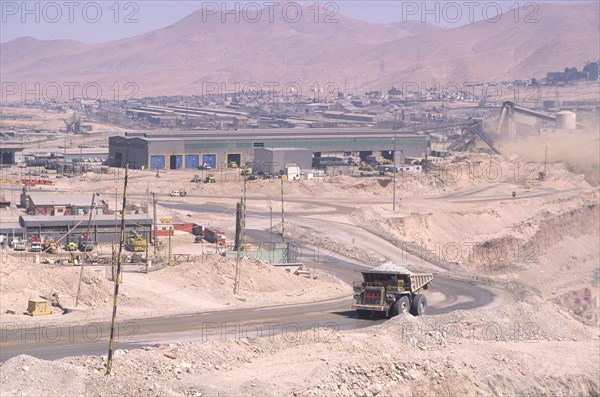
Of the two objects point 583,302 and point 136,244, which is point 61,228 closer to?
point 136,244

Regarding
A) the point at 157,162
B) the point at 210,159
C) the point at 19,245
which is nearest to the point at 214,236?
the point at 19,245

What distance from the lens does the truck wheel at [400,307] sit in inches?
1282

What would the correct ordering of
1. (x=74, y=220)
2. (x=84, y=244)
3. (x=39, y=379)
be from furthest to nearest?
1. (x=74, y=220)
2. (x=84, y=244)
3. (x=39, y=379)

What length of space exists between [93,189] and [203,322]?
1811 inches

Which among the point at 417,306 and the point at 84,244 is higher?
the point at 417,306

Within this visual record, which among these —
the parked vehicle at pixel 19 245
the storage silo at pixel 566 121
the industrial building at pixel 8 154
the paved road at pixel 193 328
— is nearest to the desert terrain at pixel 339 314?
the paved road at pixel 193 328

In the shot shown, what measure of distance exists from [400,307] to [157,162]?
58.6 meters

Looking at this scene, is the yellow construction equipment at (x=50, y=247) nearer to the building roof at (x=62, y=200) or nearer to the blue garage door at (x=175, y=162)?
the building roof at (x=62, y=200)

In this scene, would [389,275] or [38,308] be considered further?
[389,275]

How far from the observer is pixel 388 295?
1287 inches

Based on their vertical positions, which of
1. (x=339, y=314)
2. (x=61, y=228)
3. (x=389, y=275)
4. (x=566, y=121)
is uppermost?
(x=566, y=121)

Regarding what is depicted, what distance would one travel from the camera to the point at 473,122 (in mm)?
111688

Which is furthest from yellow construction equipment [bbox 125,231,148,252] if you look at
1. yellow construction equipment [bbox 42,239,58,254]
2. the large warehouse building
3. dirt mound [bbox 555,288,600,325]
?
the large warehouse building

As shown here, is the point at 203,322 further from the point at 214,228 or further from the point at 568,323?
the point at 214,228
